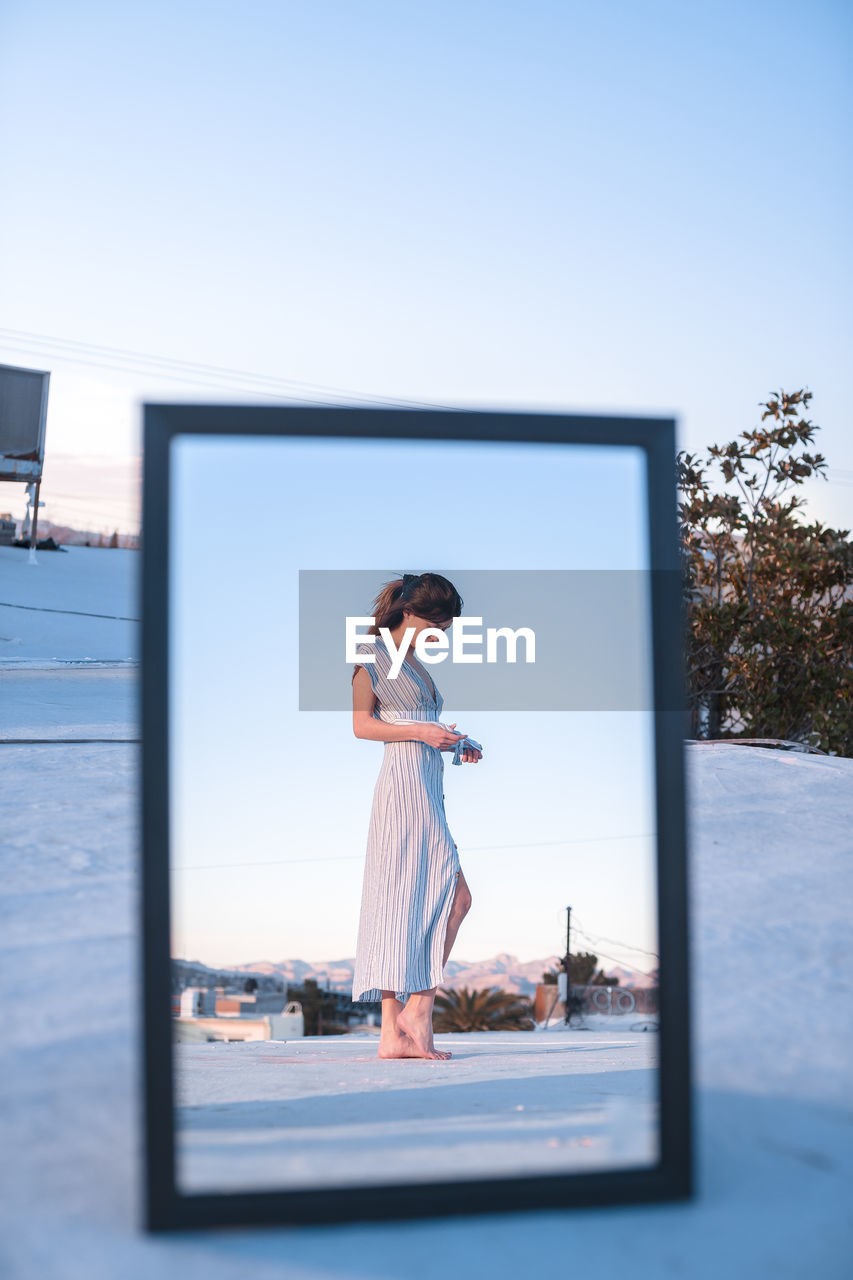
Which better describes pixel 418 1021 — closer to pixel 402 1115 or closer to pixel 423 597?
pixel 402 1115

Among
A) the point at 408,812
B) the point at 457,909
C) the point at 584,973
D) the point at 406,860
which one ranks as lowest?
the point at 584,973

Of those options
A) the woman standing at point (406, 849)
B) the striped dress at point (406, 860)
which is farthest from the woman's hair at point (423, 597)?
the striped dress at point (406, 860)

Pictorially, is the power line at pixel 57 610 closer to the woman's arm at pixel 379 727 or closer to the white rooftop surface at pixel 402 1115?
the white rooftop surface at pixel 402 1115

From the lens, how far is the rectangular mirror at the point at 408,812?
1.40 m

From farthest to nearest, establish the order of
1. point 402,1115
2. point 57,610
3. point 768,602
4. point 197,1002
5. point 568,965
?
1. point 57,610
2. point 768,602
3. point 568,965
4. point 197,1002
5. point 402,1115

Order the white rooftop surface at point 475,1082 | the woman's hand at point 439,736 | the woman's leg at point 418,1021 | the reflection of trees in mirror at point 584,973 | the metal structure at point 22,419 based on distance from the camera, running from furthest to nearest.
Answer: the metal structure at point 22,419
the reflection of trees in mirror at point 584,973
the woman's leg at point 418,1021
the woman's hand at point 439,736
the white rooftop surface at point 475,1082

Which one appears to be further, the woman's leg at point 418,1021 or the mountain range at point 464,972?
the mountain range at point 464,972

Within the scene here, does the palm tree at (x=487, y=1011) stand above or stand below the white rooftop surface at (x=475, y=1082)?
below

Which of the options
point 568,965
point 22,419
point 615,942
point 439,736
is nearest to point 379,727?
point 439,736

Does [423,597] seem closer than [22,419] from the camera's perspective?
Yes

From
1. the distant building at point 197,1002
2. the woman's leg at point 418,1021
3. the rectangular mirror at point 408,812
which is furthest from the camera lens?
the distant building at point 197,1002

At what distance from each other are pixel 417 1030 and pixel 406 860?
1.45ft

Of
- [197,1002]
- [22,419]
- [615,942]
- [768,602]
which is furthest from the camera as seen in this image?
[22,419]

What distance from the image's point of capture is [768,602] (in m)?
8.01
